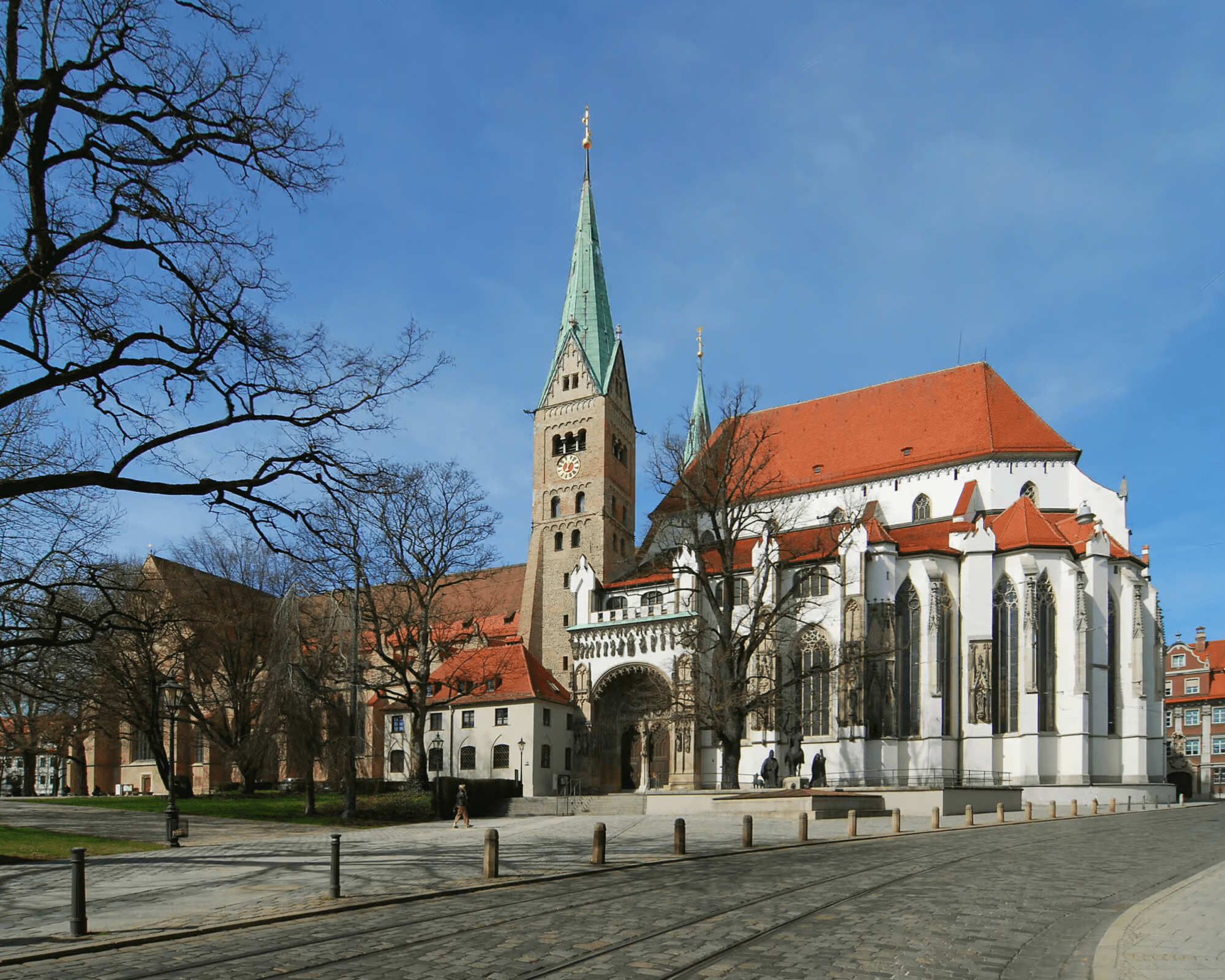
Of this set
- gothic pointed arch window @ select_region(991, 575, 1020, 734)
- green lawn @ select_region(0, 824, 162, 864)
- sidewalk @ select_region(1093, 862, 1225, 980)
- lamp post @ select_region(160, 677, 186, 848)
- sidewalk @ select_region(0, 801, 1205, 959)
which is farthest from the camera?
gothic pointed arch window @ select_region(991, 575, 1020, 734)

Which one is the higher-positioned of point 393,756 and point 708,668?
point 708,668

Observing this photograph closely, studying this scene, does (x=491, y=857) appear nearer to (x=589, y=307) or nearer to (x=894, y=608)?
(x=894, y=608)

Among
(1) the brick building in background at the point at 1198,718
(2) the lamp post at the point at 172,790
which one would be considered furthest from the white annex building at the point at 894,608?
(1) the brick building in background at the point at 1198,718

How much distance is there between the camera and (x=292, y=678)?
32656 mm

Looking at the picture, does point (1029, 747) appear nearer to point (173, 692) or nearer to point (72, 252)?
point (173, 692)

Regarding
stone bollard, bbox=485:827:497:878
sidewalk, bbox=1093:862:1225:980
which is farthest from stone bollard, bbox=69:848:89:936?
sidewalk, bbox=1093:862:1225:980

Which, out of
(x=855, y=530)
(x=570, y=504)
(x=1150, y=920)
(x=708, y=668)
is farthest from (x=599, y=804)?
(x=1150, y=920)

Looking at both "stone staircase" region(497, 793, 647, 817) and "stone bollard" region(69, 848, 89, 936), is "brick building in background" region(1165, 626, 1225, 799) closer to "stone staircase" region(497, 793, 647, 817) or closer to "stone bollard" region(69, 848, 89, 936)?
"stone staircase" region(497, 793, 647, 817)

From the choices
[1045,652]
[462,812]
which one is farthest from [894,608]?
[462,812]

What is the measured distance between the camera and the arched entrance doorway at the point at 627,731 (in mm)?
49375

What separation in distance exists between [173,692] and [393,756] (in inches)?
1100

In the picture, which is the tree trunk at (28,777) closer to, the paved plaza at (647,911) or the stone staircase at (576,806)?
the stone staircase at (576,806)

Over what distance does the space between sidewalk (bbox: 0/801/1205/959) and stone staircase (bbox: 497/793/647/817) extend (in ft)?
17.4

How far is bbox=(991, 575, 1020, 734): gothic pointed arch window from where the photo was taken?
145 ft
